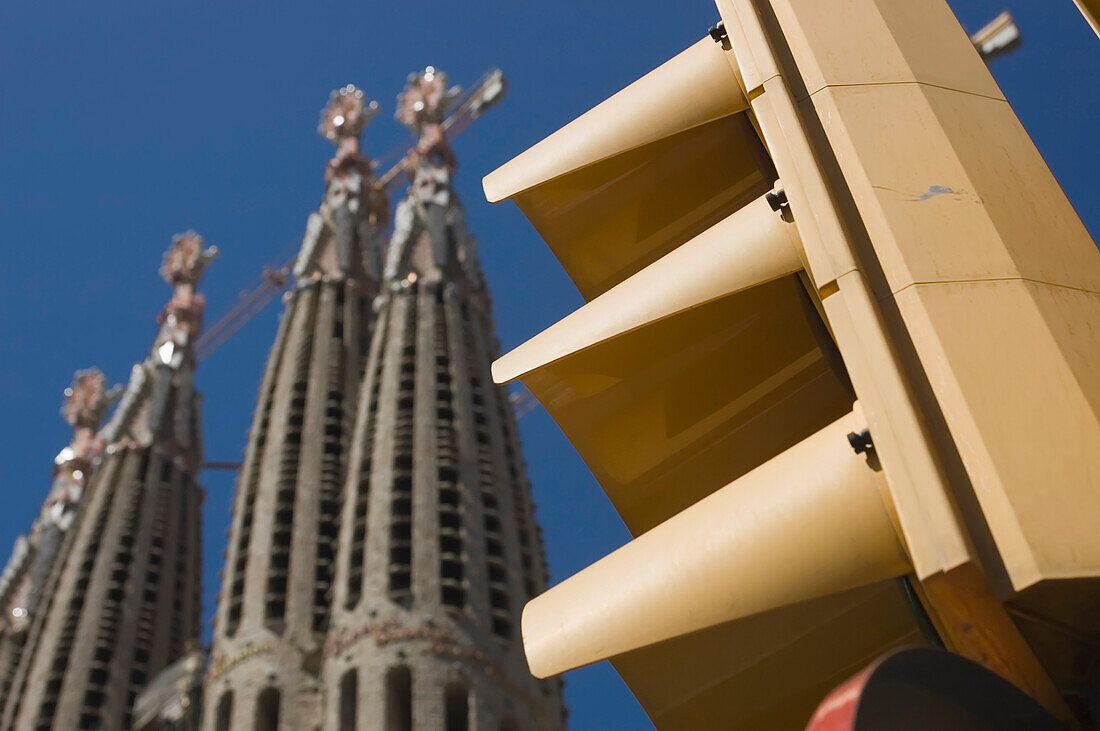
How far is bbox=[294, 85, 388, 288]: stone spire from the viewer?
6912 centimetres

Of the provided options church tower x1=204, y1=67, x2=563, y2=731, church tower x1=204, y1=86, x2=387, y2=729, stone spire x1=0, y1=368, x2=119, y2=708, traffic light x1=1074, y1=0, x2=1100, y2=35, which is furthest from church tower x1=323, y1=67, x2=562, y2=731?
traffic light x1=1074, y1=0, x2=1100, y2=35

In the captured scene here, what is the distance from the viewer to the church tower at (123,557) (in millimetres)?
56156

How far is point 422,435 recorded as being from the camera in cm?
5491

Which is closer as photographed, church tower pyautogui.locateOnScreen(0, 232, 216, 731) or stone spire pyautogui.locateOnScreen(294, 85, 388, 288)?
church tower pyautogui.locateOnScreen(0, 232, 216, 731)

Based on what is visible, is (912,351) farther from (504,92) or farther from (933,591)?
(504,92)

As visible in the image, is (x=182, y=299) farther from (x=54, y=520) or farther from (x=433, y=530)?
(x=433, y=530)

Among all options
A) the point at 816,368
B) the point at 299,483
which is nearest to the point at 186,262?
the point at 299,483

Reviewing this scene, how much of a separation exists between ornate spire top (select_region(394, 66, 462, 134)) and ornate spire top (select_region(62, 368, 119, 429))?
64.5ft

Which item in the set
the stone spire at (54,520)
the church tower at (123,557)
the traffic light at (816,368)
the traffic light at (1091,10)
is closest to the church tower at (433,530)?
the church tower at (123,557)

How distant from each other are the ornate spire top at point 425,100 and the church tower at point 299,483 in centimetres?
292

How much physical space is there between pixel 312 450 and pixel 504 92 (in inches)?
1310

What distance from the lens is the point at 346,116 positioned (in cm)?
7762

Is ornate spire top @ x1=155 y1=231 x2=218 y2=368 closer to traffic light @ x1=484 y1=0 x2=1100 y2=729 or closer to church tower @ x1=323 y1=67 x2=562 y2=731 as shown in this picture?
church tower @ x1=323 y1=67 x2=562 y2=731

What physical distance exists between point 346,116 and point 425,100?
13.7 feet
